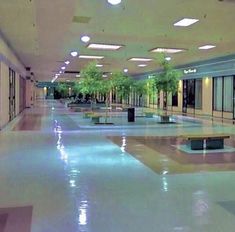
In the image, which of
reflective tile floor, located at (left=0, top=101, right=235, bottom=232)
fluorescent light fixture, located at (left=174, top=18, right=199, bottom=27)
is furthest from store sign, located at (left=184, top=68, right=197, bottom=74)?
reflective tile floor, located at (left=0, top=101, right=235, bottom=232)

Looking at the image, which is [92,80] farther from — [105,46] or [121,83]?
[105,46]

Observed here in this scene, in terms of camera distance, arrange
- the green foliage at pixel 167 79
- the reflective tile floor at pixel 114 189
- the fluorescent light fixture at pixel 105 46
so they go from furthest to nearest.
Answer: the green foliage at pixel 167 79, the fluorescent light fixture at pixel 105 46, the reflective tile floor at pixel 114 189

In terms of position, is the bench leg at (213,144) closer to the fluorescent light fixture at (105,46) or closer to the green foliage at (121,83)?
the fluorescent light fixture at (105,46)

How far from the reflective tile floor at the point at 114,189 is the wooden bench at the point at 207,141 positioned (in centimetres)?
42

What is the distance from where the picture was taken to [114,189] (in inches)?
207

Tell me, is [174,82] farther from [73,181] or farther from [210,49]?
[73,181]

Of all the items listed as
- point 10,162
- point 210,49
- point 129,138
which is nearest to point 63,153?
point 10,162

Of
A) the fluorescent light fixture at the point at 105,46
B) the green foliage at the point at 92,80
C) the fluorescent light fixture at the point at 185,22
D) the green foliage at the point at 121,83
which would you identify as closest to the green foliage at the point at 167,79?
the green foliage at the point at 121,83

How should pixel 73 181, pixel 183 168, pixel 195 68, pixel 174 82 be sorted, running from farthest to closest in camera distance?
pixel 195 68, pixel 174 82, pixel 183 168, pixel 73 181

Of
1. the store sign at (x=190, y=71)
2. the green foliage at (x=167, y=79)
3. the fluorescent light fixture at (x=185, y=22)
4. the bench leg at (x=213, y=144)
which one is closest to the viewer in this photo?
the bench leg at (x=213, y=144)

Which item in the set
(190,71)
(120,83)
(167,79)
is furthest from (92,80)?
(190,71)

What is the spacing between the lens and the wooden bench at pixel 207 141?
8.95 meters

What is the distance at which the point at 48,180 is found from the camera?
19.0 feet

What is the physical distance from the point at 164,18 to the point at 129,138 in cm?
374
